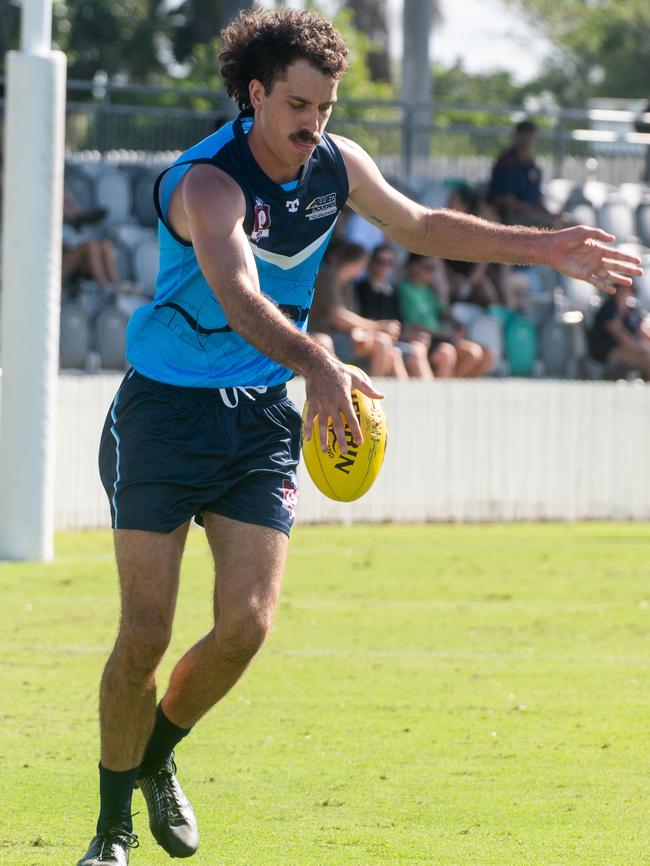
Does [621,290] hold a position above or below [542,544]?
above

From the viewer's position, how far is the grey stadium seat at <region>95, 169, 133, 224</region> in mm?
19656

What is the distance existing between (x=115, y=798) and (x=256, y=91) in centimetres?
222

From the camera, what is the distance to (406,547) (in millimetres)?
13945

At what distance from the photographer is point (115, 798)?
5.26m

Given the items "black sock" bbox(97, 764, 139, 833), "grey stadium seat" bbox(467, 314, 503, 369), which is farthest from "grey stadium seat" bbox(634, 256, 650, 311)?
"black sock" bbox(97, 764, 139, 833)

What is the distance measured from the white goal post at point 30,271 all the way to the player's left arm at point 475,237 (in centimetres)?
634

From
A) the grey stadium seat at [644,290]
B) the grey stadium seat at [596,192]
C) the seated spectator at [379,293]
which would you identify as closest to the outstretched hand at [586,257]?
the seated spectator at [379,293]

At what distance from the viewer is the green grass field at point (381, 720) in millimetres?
5660

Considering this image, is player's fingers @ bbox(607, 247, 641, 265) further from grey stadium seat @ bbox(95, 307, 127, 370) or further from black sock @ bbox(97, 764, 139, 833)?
grey stadium seat @ bbox(95, 307, 127, 370)

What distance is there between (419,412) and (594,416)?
1909 mm

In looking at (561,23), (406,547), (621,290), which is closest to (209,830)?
(406,547)

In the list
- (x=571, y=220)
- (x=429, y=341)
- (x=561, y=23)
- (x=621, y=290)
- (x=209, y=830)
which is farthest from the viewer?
(x=561, y=23)

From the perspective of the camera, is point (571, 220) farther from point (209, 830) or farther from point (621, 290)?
point (209, 830)

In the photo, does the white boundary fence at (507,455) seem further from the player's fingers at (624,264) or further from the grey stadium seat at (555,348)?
the player's fingers at (624,264)
